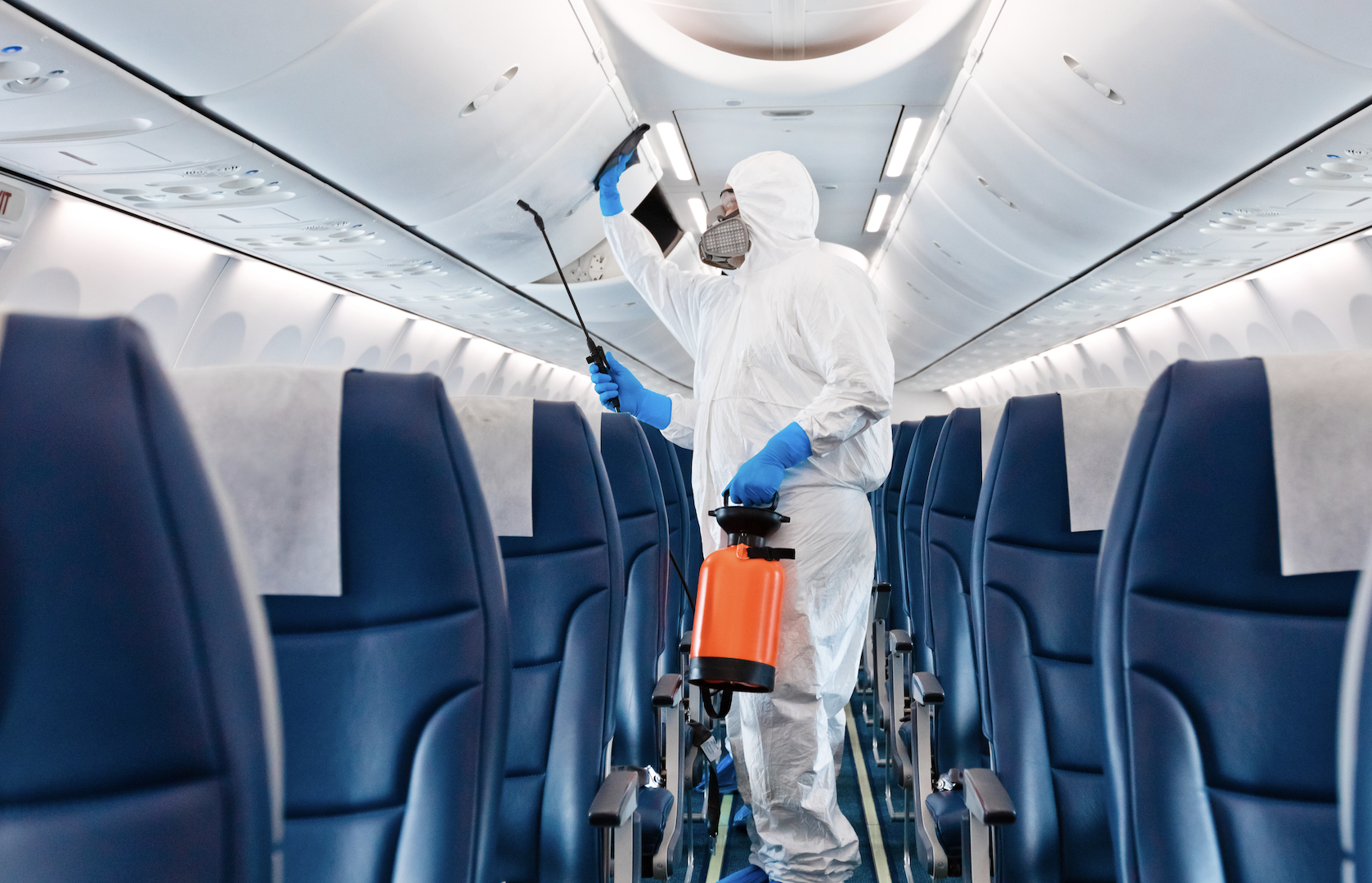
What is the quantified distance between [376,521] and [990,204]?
16.4 feet

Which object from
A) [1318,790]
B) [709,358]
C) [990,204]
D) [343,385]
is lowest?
[1318,790]

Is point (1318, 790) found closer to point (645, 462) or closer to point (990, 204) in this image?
point (645, 462)

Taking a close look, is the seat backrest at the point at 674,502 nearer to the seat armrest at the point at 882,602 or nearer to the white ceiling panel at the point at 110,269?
the seat armrest at the point at 882,602

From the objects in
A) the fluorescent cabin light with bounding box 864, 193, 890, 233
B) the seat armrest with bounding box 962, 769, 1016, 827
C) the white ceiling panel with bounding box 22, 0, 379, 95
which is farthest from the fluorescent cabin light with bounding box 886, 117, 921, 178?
the seat armrest with bounding box 962, 769, 1016, 827

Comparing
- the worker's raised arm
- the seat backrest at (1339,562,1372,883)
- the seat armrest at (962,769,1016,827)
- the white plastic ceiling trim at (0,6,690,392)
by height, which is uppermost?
the white plastic ceiling trim at (0,6,690,392)

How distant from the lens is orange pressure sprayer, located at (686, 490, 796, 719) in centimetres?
207

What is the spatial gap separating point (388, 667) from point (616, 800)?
0.67 meters

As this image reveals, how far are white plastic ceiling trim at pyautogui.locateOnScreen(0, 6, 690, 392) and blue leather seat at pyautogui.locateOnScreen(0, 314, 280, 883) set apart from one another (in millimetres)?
2089

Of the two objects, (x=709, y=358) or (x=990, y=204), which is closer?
(x=709, y=358)

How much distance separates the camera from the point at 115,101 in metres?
2.49

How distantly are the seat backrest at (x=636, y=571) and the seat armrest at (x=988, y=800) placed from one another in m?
1.02

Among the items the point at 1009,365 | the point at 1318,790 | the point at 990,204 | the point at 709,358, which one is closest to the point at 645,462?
the point at 709,358

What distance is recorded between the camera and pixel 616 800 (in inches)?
61.7

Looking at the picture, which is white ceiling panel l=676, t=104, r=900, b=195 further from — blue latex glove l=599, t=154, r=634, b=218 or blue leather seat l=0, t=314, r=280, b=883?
blue leather seat l=0, t=314, r=280, b=883
